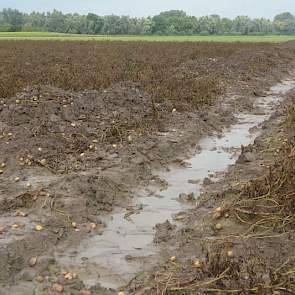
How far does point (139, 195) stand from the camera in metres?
7.14

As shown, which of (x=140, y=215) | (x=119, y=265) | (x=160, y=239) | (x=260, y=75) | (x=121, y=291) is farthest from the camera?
(x=260, y=75)

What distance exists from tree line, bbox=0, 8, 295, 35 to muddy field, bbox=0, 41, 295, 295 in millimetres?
70011

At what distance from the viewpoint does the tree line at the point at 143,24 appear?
80812mm

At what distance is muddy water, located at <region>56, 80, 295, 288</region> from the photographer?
5.07m

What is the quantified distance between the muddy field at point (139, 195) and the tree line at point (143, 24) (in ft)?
230

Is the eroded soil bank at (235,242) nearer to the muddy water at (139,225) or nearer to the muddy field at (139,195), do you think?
the muddy field at (139,195)

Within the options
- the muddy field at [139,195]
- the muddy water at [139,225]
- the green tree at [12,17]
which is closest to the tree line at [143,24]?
the green tree at [12,17]

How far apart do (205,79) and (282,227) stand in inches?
451

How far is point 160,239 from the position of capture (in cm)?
571

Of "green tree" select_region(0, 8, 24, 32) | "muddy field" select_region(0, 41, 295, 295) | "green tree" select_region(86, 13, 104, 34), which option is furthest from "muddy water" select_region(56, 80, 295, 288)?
"green tree" select_region(0, 8, 24, 32)

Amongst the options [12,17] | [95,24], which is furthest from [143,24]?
[12,17]

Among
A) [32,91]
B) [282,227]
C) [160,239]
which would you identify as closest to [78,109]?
[32,91]

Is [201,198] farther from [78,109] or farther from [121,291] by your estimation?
[78,109]

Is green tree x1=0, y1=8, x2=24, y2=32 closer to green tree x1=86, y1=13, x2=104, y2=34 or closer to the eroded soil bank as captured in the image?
green tree x1=86, y1=13, x2=104, y2=34
